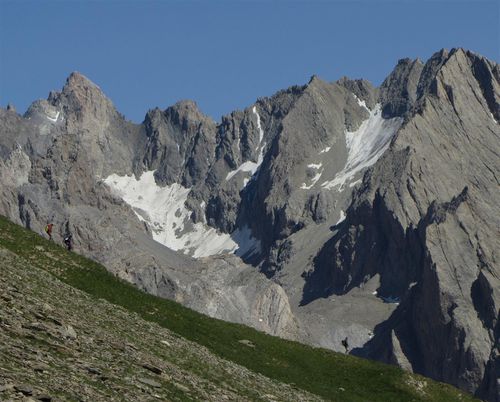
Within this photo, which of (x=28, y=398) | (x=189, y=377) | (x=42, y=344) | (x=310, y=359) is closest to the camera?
(x=28, y=398)

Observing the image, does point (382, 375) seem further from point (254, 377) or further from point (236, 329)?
point (254, 377)

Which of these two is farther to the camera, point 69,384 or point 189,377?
point 189,377

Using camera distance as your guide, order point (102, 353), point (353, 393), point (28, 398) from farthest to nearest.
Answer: point (353, 393), point (102, 353), point (28, 398)

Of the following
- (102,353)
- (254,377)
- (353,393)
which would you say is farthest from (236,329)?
(102,353)

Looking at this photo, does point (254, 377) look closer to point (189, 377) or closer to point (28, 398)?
point (189, 377)

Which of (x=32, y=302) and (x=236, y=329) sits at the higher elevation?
(x=236, y=329)

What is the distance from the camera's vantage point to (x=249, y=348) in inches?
2621

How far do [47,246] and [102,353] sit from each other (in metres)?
25.2

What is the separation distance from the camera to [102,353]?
1780 inches

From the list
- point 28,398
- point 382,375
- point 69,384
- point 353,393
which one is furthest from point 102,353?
point 382,375

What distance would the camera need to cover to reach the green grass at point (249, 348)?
6353 cm

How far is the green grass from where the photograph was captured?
208 feet

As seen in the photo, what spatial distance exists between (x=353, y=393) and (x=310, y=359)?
15.7 ft

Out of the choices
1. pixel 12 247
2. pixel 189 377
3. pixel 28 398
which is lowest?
pixel 28 398
